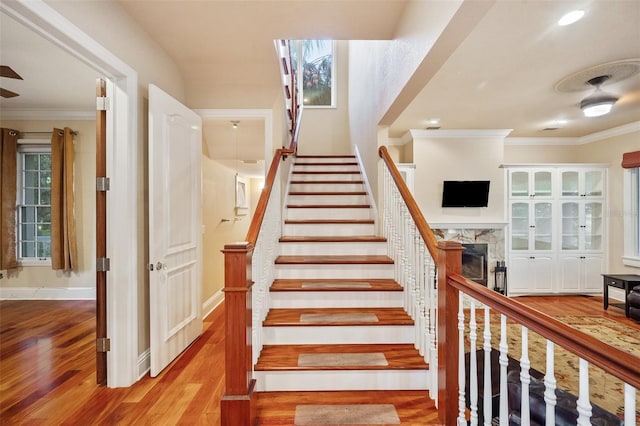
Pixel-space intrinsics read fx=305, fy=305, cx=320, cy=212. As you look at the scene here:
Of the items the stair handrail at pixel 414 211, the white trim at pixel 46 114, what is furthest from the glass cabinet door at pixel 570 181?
the white trim at pixel 46 114

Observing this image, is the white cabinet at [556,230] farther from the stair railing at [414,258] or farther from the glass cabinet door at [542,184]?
the stair railing at [414,258]

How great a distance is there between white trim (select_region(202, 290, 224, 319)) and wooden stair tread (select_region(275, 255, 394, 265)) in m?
1.42

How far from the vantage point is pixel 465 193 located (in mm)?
5340

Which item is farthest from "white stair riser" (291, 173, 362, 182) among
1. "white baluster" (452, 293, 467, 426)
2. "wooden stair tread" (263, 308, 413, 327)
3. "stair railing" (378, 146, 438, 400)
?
"white baluster" (452, 293, 467, 426)

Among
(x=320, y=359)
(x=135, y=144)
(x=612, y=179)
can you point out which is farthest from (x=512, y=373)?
(x=612, y=179)

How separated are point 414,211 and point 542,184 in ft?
14.8

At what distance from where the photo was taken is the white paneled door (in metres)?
2.31

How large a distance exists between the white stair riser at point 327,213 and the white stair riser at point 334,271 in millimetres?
1036

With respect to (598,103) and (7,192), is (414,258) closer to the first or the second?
(598,103)

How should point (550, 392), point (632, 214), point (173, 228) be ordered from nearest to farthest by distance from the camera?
point (550, 392) < point (173, 228) < point (632, 214)

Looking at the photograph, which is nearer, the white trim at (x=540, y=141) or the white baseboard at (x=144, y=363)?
the white baseboard at (x=144, y=363)

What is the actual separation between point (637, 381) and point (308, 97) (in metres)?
6.87

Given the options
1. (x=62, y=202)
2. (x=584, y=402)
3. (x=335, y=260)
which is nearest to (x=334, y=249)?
(x=335, y=260)

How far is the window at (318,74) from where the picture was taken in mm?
6789
